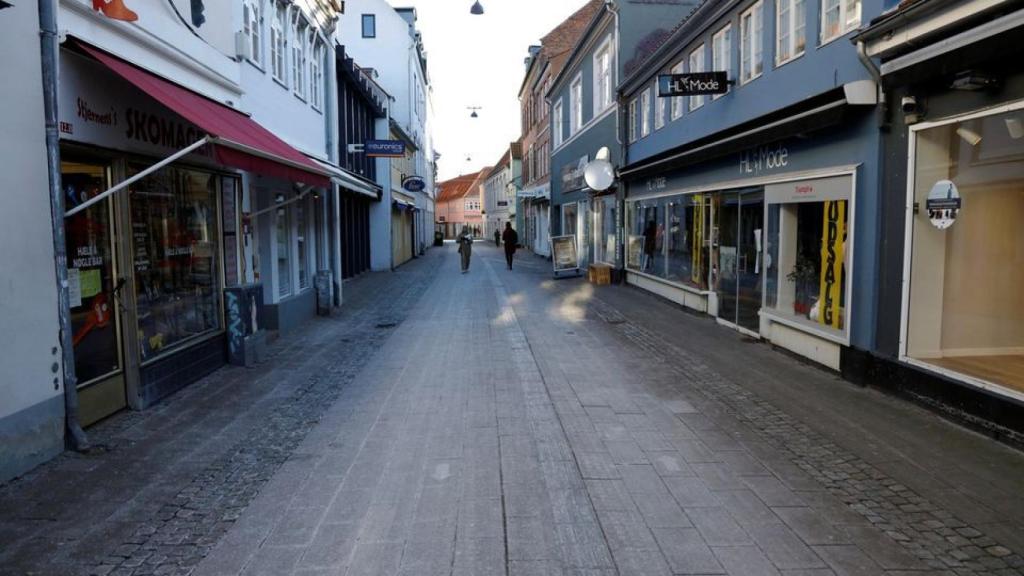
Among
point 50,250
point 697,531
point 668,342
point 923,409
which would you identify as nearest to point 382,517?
point 697,531

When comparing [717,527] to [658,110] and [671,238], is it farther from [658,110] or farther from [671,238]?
[658,110]

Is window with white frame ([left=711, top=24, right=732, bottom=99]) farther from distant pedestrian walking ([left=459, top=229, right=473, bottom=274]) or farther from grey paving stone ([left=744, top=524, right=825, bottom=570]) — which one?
distant pedestrian walking ([left=459, top=229, right=473, bottom=274])

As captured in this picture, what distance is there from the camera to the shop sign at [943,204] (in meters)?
6.68

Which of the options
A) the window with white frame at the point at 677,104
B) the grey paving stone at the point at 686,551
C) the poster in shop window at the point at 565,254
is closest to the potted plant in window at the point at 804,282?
the grey paving stone at the point at 686,551

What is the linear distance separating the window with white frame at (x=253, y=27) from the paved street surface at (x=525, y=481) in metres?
4.69

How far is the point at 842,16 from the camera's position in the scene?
8484 millimetres

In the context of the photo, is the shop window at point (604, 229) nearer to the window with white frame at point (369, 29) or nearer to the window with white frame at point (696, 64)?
the window with white frame at point (696, 64)

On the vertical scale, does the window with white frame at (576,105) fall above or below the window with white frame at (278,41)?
above

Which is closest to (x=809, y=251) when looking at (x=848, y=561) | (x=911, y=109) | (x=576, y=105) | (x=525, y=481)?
(x=911, y=109)

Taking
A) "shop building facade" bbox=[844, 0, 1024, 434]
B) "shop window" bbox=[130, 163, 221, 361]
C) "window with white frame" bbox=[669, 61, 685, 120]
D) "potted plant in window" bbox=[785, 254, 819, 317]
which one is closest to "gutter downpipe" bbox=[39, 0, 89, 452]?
"shop window" bbox=[130, 163, 221, 361]

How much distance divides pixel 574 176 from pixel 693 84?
14.3 metres

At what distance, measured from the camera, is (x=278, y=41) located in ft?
40.0

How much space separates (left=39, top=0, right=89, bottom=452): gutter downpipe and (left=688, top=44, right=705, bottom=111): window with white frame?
35.7 ft

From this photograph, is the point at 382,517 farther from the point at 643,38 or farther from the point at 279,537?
the point at 643,38
